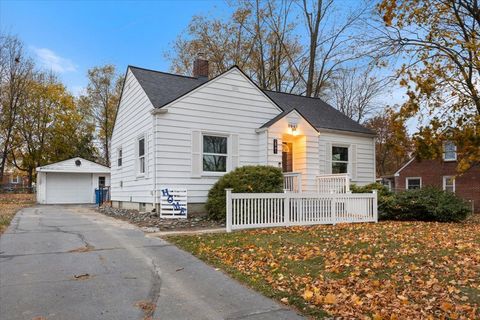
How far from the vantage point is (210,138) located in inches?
523

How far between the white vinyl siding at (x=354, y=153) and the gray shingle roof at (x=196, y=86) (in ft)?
1.11

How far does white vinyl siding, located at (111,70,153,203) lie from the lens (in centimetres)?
1298

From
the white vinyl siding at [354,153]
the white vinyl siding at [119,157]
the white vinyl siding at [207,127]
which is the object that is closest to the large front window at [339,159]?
the white vinyl siding at [354,153]

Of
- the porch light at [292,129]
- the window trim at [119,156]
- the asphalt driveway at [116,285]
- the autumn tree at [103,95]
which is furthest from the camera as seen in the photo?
the autumn tree at [103,95]

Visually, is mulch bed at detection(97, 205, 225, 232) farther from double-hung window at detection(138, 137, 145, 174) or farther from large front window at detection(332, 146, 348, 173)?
large front window at detection(332, 146, 348, 173)

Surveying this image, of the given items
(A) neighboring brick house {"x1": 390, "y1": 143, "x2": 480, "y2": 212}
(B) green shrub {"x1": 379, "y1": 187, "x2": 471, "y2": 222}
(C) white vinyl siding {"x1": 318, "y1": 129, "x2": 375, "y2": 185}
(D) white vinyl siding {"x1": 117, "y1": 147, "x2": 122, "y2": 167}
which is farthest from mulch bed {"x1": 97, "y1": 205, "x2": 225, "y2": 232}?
(A) neighboring brick house {"x1": 390, "y1": 143, "x2": 480, "y2": 212}

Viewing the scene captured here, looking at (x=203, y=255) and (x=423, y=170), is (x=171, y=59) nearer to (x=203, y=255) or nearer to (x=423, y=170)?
(x=423, y=170)

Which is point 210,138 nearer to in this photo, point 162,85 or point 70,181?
point 162,85

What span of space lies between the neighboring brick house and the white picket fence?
1400 centimetres

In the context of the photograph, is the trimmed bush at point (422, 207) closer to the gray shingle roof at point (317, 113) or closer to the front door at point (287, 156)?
the front door at point (287, 156)

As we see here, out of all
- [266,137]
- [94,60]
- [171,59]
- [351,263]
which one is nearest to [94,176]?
[171,59]

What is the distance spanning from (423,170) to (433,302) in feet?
86.0

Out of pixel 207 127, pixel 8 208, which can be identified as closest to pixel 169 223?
pixel 207 127

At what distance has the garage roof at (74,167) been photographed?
88.0 feet
